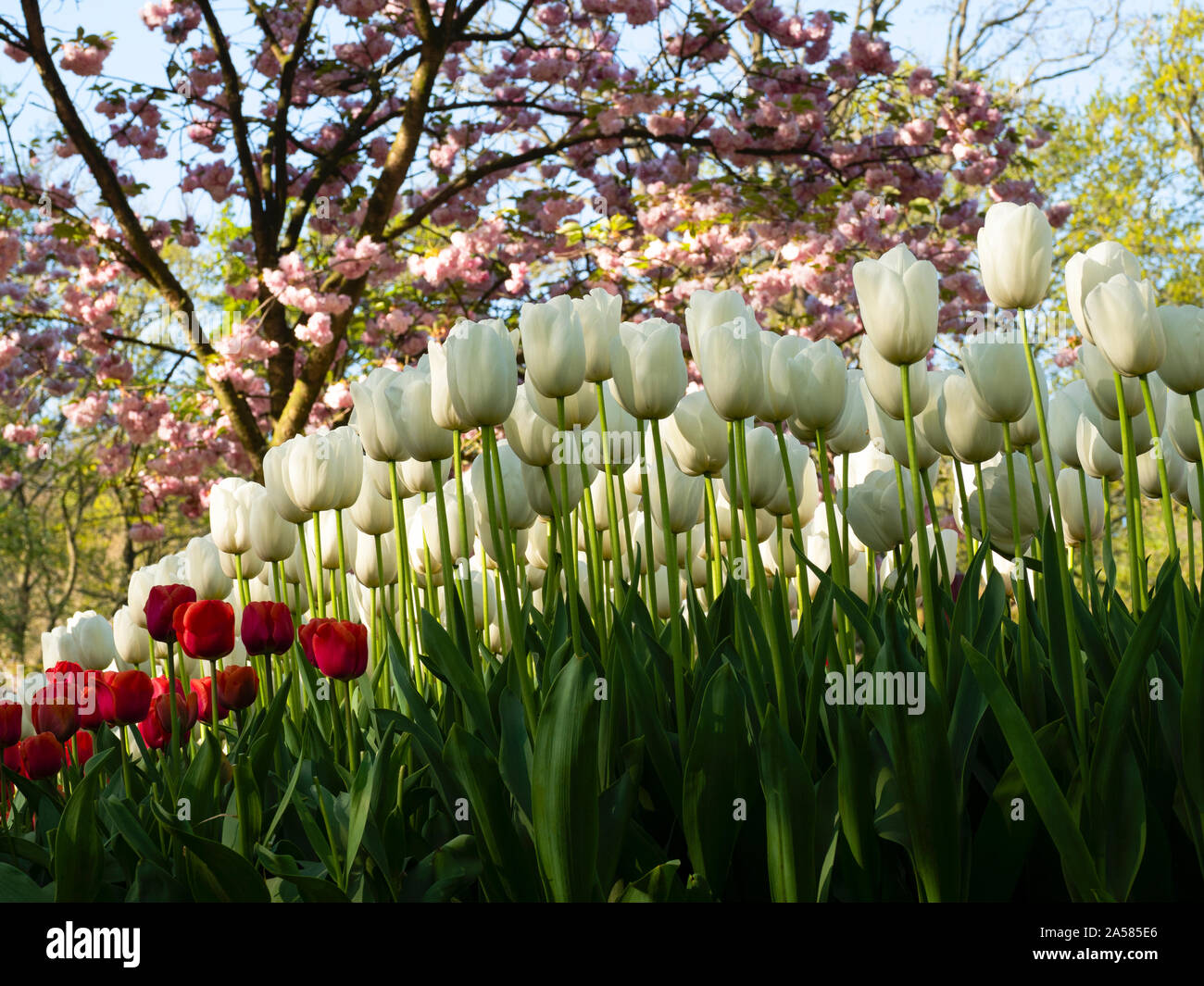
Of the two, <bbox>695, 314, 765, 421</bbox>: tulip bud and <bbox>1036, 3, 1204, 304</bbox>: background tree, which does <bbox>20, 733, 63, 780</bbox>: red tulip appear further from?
<bbox>1036, 3, 1204, 304</bbox>: background tree

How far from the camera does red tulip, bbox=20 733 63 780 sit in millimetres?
1486

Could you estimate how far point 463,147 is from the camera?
805 centimetres

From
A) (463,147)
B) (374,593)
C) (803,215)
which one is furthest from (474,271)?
(374,593)

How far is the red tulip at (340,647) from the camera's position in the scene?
53.9 inches

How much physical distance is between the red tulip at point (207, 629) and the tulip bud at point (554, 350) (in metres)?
0.53

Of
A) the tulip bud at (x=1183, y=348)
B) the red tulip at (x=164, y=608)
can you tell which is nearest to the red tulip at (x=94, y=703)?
the red tulip at (x=164, y=608)

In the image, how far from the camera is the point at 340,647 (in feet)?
4.53

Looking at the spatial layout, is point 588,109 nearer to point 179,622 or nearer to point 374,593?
point 374,593

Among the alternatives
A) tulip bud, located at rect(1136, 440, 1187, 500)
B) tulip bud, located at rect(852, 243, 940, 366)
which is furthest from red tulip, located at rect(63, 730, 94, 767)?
tulip bud, located at rect(1136, 440, 1187, 500)

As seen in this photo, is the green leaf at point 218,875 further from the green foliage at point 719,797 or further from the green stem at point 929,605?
the green stem at point 929,605

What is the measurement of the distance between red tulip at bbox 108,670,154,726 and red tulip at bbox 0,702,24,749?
170 millimetres
